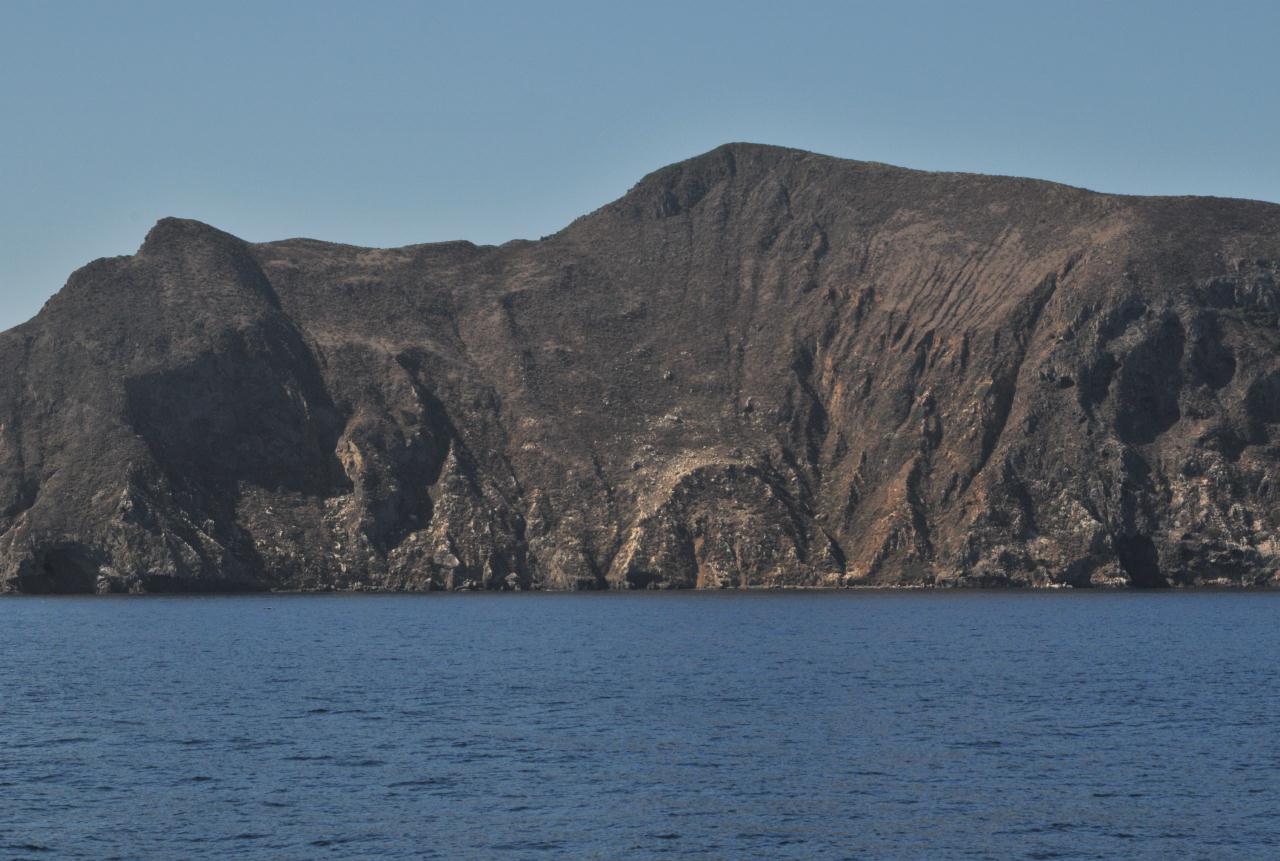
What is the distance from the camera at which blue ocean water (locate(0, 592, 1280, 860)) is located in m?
41.4

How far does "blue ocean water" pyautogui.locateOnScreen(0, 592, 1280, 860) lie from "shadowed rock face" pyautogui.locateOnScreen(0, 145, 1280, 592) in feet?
187

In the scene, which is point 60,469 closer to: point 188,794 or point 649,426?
point 649,426

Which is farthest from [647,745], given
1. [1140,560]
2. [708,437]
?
[708,437]

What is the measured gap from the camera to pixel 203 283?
195 meters

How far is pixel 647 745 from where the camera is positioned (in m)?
55.3

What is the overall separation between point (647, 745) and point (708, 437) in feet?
425

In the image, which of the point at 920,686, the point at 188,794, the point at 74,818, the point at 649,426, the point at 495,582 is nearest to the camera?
the point at 74,818

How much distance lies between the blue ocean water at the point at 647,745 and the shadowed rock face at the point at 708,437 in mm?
57014

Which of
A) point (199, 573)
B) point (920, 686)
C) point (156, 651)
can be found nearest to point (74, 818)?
point (920, 686)

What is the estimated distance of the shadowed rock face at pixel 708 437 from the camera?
16088cm

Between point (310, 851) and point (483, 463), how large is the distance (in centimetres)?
14317

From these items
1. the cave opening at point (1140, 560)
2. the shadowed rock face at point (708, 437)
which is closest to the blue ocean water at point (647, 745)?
the cave opening at point (1140, 560)

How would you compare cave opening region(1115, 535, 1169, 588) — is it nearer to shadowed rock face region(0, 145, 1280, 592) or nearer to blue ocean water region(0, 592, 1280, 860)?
shadowed rock face region(0, 145, 1280, 592)

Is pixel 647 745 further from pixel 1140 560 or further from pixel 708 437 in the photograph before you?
pixel 708 437
